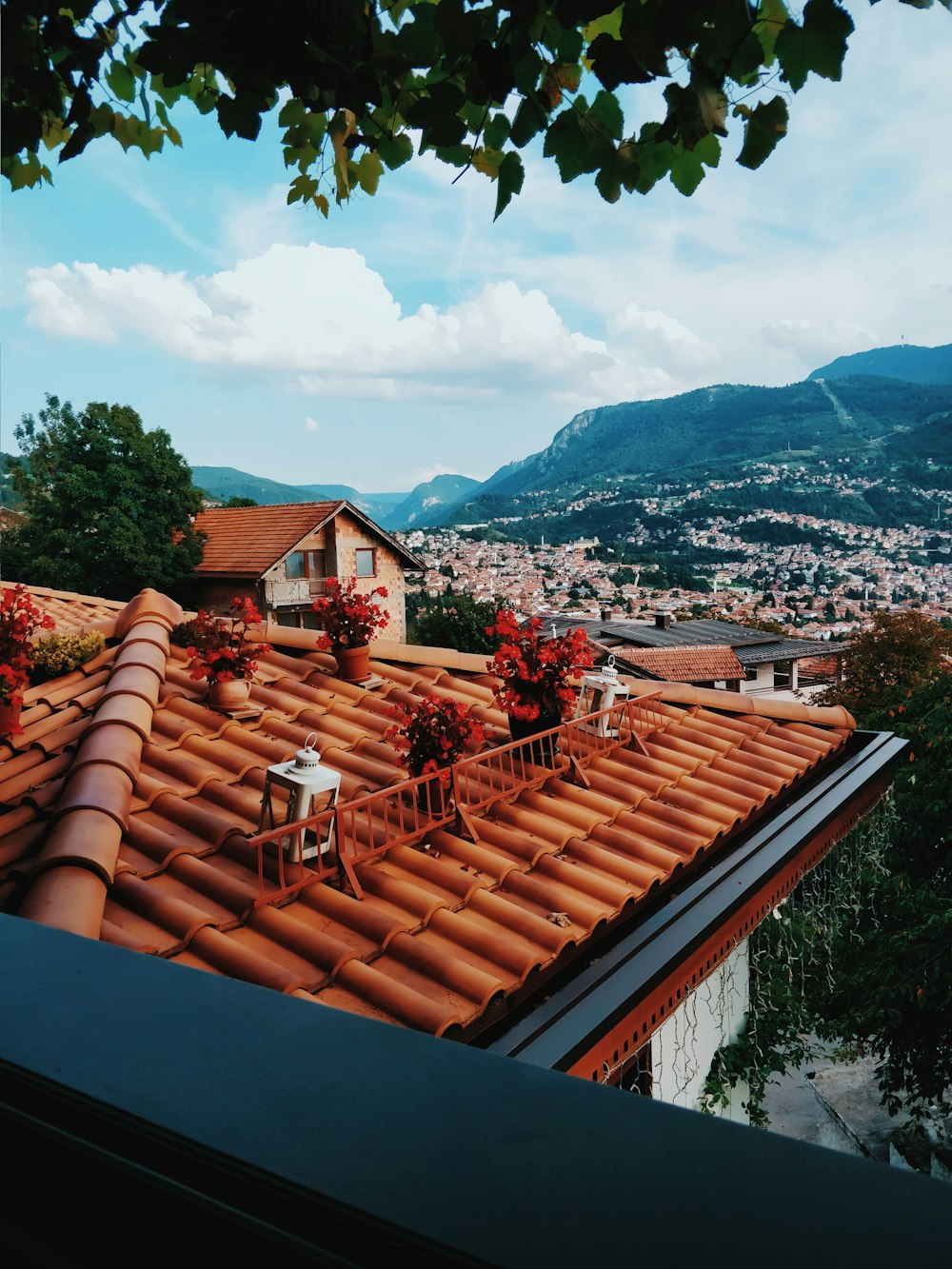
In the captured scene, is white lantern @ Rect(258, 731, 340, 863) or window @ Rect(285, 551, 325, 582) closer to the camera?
white lantern @ Rect(258, 731, 340, 863)

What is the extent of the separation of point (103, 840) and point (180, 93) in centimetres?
231

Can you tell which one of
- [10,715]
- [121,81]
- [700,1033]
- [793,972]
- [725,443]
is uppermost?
[725,443]

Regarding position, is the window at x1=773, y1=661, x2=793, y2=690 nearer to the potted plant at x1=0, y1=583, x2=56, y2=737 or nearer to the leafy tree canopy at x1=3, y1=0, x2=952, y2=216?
the potted plant at x1=0, y1=583, x2=56, y2=737

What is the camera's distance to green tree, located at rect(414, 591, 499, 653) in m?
26.8

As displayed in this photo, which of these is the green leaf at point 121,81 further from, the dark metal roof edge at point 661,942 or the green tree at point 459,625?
the green tree at point 459,625

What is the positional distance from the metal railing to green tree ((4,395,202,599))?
1777 centimetres

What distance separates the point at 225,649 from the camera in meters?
4.73

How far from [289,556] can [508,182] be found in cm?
2048

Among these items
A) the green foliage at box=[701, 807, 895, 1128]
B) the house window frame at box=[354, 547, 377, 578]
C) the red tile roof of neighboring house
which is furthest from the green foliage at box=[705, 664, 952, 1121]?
the house window frame at box=[354, 547, 377, 578]

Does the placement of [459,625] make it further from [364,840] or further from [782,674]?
[364,840]

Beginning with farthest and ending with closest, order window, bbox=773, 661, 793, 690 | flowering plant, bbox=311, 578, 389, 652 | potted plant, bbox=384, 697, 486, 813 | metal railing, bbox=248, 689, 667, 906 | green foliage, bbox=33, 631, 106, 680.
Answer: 1. window, bbox=773, 661, 793, 690
2. flowering plant, bbox=311, 578, 389, 652
3. green foliage, bbox=33, 631, 106, 680
4. potted plant, bbox=384, 697, 486, 813
5. metal railing, bbox=248, 689, 667, 906

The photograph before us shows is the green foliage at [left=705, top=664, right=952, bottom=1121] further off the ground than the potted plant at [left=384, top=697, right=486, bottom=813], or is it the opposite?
the potted plant at [left=384, top=697, right=486, bottom=813]

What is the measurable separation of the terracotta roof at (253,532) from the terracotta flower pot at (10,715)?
1700 cm

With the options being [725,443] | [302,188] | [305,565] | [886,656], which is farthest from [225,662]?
[725,443]
